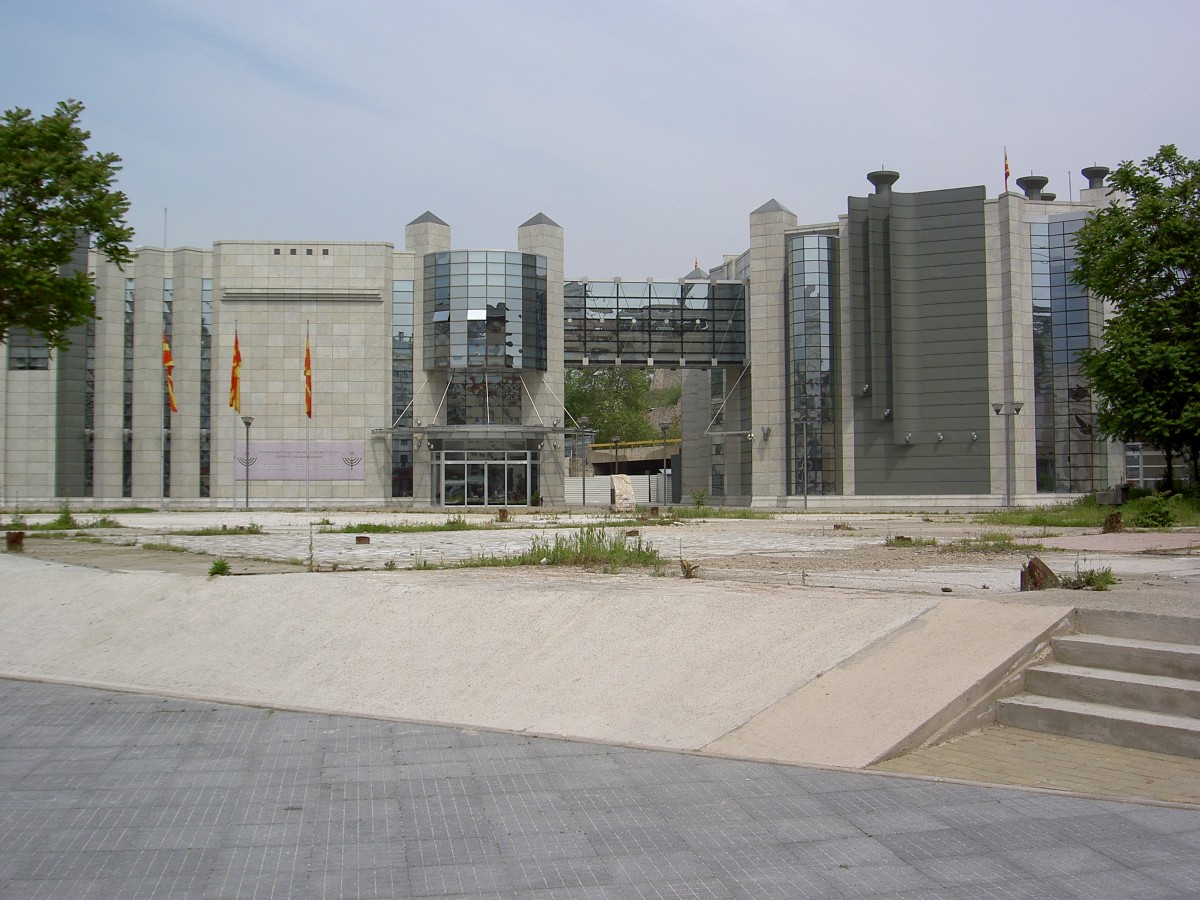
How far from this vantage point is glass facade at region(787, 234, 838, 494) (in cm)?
5309

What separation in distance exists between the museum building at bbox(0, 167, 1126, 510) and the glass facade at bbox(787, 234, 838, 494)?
111 millimetres

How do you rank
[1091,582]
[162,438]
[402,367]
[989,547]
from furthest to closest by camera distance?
[402,367] < [162,438] < [989,547] < [1091,582]

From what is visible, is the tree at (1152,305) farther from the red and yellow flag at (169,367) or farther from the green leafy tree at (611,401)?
the green leafy tree at (611,401)

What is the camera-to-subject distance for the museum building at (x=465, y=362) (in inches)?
2036

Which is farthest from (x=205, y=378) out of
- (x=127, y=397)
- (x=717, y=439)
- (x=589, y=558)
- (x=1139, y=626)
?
(x=1139, y=626)

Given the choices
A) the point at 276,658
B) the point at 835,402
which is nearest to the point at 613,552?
the point at 276,658

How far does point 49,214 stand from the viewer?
Answer: 2450 centimetres

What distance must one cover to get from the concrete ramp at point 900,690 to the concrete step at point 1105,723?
0.24 metres

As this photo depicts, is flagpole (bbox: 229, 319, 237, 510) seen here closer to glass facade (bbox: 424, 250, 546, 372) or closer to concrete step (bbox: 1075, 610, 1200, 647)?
glass facade (bbox: 424, 250, 546, 372)

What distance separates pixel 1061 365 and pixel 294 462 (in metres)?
39.8

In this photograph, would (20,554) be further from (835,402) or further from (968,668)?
(835,402)

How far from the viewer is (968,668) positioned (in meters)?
7.31

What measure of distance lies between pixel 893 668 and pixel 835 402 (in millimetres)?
46823

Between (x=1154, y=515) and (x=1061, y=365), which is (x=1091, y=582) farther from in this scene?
(x=1061, y=365)
